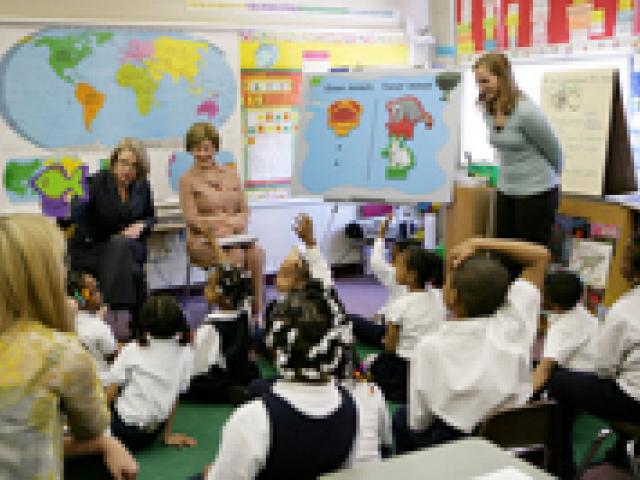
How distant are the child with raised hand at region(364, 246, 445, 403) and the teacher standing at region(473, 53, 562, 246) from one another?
0.69 m

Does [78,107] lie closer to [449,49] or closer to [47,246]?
[449,49]

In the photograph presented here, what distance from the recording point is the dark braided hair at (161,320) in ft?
9.32

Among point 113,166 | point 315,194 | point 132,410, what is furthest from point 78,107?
point 132,410

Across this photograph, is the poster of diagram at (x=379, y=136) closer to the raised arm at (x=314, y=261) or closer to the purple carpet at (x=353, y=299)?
Answer: the purple carpet at (x=353, y=299)

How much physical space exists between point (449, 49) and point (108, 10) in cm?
256

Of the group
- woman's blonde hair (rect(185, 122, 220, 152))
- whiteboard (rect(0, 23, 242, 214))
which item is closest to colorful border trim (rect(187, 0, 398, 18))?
whiteboard (rect(0, 23, 242, 214))

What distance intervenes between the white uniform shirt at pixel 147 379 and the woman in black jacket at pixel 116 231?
136 centimetres

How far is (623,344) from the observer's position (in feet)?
7.19

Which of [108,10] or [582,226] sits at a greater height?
[108,10]

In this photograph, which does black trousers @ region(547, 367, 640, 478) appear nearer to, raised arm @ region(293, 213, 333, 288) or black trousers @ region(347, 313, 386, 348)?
raised arm @ region(293, 213, 333, 288)

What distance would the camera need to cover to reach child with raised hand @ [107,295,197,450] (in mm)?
2820

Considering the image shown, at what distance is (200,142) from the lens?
4488 millimetres

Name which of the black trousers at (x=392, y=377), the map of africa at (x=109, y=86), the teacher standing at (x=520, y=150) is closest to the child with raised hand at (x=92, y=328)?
the black trousers at (x=392, y=377)

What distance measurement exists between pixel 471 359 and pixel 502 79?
2.04 meters
